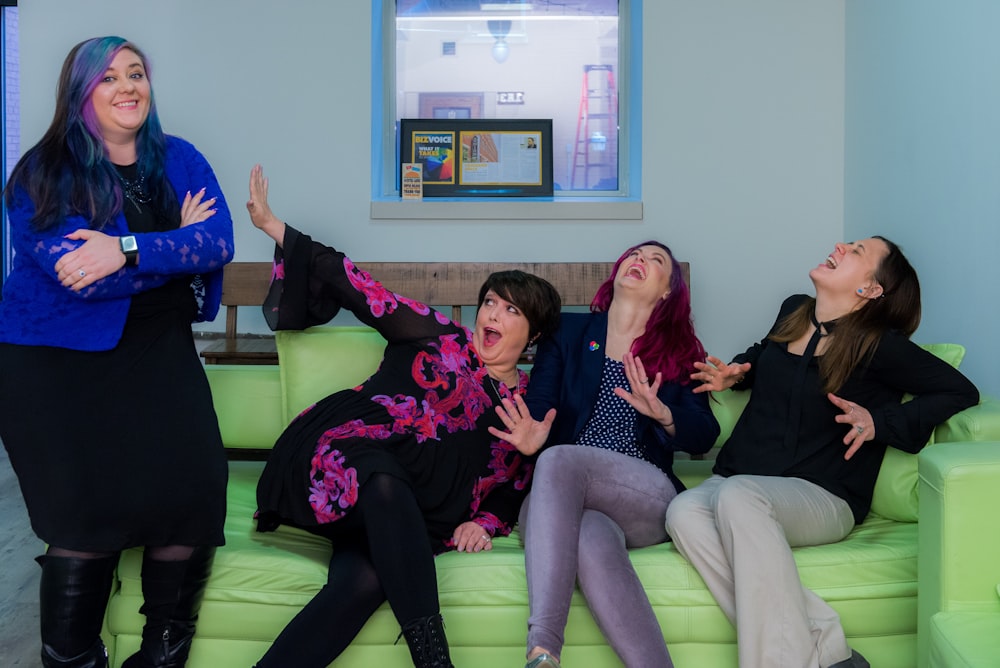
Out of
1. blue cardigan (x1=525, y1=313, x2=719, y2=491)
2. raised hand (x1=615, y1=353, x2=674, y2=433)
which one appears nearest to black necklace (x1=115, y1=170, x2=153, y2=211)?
blue cardigan (x1=525, y1=313, x2=719, y2=491)

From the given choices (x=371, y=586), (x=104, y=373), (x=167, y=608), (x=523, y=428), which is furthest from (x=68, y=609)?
(x=523, y=428)

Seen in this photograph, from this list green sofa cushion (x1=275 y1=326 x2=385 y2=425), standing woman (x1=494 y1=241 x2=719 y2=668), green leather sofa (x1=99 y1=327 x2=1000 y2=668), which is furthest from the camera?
green sofa cushion (x1=275 y1=326 x2=385 y2=425)

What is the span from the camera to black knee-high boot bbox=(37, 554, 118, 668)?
186 cm

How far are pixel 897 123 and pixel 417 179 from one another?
1811mm

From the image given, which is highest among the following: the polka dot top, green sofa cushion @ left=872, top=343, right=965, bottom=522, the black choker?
the black choker

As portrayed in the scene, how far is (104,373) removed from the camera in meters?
1.91

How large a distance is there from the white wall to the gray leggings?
182 centimetres

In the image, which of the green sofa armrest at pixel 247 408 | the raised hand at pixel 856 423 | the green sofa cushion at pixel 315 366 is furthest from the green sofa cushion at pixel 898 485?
the green sofa armrest at pixel 247 408

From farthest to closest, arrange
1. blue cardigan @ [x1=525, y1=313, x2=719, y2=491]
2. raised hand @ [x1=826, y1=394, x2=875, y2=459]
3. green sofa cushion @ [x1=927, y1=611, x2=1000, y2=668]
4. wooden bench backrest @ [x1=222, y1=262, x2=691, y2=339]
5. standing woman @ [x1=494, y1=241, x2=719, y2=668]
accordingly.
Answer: wooden bench backrest @ [x1=222, y1=262, x2=691, y2=339]
blue cardigan @ [x1=525, y1=313, x2=719, y2=491]
raised hand @ [x1=826, y1=394, x2=875, y2=459]
standing woman @ [x1=494, y1=241, x2=719, y2=668]
green sofa cushion @ [x1=927, y1=611, x2=1000, y2=668]

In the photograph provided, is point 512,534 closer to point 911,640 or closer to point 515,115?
point 911,640

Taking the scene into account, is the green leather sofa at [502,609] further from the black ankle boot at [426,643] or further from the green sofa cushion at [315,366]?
the green sofa cushion at [315,366]

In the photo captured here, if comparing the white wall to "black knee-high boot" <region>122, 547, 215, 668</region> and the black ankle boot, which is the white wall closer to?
"black knee-high boot" <region>122, 547, 215, 668</region>

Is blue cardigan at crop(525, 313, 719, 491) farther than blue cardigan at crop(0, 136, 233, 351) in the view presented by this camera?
Yes

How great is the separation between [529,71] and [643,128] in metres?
0.58
